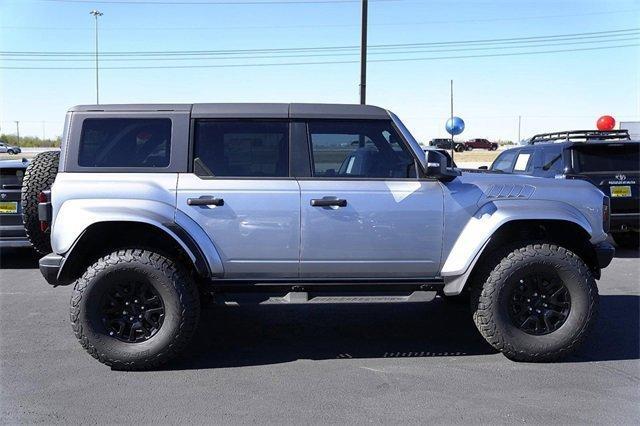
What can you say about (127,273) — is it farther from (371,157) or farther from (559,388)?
(559,388)

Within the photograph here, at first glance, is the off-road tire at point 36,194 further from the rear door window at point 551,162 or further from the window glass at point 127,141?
the rear door window at point 551,162

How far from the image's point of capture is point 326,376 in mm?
4457

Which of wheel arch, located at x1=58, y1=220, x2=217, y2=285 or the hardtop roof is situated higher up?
the hardtop roof

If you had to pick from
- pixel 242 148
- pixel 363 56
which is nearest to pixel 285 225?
pixel 242 148

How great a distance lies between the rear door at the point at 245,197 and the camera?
178 inches

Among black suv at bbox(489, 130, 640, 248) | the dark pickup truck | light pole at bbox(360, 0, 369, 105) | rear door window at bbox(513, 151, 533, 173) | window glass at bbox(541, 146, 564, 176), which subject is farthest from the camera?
light pole at bbox(360, 0, 369, 105)

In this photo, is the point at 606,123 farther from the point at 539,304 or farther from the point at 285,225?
the point at 285,225

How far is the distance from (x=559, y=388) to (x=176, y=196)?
123 inches

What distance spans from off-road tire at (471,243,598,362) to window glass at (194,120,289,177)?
6.16 ft

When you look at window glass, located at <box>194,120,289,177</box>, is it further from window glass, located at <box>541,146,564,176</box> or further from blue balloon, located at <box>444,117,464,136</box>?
blue balloon, located at <box>444,117,464,136</box>

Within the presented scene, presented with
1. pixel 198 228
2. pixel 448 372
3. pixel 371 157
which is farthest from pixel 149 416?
pixel 371 157

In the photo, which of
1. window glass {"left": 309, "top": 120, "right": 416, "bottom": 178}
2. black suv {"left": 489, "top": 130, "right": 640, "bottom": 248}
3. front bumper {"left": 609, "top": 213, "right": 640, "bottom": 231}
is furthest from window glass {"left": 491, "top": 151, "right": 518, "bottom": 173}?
window glass {"left": 309, "top": 120, "right": 416, "bottom": 178}

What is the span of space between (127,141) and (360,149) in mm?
1861

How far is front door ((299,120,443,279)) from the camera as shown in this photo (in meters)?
4.57
